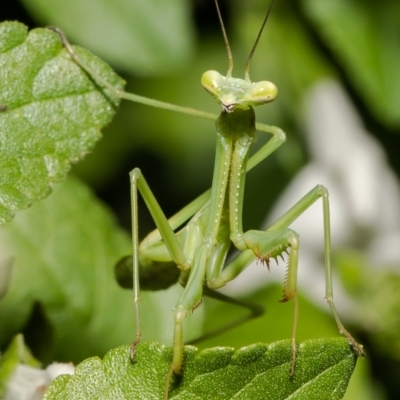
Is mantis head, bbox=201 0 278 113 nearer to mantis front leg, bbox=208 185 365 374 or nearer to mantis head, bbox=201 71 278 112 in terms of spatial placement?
mantis head, bbox=201 71 278 112

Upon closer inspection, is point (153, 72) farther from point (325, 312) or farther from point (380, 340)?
point (380, 340)

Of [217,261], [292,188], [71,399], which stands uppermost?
[71,399]

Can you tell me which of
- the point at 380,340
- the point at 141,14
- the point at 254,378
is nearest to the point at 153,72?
the point at 141,14

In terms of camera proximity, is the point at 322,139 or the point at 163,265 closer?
the point at 163,265

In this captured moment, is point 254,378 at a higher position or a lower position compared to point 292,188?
higher

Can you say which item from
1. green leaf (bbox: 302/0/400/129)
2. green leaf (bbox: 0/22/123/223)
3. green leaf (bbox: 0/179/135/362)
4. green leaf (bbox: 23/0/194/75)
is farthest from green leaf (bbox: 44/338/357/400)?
green leaf (bbox: 302/0/400/129)

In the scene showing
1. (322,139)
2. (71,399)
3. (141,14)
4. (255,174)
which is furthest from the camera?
(255,174)
